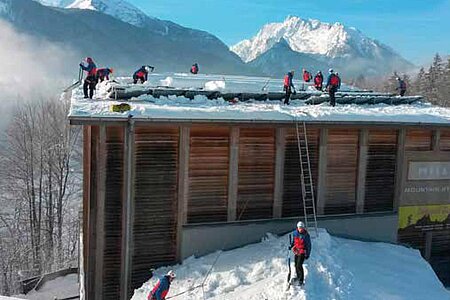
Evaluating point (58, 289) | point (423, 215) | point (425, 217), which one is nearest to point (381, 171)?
point (423, 215)

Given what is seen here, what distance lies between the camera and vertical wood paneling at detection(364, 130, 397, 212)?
1577cm

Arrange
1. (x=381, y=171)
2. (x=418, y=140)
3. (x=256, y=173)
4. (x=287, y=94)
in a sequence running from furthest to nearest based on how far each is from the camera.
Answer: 1. (x=287, y=94)
2. (x=418, y=140)
3. (x=381, y=171)
4. (x=256, y=173)

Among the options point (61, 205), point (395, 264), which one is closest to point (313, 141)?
point (395, 264)

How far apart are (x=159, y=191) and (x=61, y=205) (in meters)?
20.3

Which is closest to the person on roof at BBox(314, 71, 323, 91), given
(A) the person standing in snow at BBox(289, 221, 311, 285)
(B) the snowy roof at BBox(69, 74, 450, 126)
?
(B) the snowy roof at BBox(69, 74, 450, 126)

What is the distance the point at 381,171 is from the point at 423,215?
2.22 m

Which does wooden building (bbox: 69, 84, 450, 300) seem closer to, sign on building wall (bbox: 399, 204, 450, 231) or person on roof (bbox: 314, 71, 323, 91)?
sign on building wall (bbox: 399, 204, 450, 231)

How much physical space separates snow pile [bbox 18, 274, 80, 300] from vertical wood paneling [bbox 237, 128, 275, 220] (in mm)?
8021

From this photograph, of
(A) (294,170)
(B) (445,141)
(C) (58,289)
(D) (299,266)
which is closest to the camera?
(D) (299,266)

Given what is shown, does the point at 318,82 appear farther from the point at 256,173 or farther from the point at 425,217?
the point at 256,173

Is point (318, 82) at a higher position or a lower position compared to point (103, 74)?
higher

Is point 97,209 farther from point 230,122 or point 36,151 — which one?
point 36,151

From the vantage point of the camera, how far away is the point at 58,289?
64.0 feet

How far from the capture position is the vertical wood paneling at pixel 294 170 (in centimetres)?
1495
